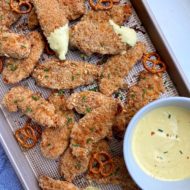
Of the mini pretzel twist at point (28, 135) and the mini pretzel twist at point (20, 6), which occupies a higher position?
the mini pretzel twist at point (20, 6)

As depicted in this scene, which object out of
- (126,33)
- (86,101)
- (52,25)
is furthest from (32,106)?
(126,33)

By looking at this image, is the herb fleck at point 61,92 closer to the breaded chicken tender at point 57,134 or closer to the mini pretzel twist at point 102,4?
the breaded chicken tender at point 57,134

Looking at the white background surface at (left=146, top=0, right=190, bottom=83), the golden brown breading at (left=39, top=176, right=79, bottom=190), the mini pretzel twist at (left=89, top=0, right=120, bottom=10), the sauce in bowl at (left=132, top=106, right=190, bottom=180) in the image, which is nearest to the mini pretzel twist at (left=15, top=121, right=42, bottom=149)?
the golden brown breading at (left=39, top=176, right=79, bottom=190)

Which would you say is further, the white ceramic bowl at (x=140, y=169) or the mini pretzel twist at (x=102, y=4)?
the mini pretzel twist at (x=102, y=4)

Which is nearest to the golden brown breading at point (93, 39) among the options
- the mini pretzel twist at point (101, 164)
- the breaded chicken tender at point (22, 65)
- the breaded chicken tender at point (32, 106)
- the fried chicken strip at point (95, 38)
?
the fried chicken strip at point (95, 38)

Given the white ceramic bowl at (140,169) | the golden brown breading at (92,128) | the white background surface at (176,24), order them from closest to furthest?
the white ceramic bowl at (140,169) → the golden brown breading at (92,128) → the white background surface at (176,24)

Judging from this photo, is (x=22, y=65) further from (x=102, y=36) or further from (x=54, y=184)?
(x=54, y=184)

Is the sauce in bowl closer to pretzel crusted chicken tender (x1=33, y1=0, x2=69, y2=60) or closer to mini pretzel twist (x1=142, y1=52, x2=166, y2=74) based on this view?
mini pretzel twist (x1=142, y1=52, x2=166, y2=74)
